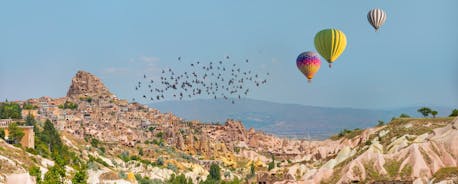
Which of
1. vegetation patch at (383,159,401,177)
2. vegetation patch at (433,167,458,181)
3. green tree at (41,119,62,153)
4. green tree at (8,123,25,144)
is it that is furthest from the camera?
green tree at (41,119,62,153)

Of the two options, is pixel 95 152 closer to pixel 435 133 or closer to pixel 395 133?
pixel 395 133

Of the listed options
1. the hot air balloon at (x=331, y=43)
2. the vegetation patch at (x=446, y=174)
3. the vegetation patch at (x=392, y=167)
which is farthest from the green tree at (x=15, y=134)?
the vegetation patch at (x=446, y=174)

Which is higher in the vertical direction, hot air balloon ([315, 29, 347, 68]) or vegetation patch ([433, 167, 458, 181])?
hot air balloon ([315, 29, 347, 68])

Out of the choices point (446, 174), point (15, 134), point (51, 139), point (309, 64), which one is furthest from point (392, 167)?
point (51, 139)

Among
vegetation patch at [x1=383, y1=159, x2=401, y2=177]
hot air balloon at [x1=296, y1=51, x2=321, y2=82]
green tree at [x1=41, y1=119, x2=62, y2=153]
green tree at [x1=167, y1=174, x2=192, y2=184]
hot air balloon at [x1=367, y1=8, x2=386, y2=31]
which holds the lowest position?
green tree at [x1=167, y1=174, x2=192, y2=184]

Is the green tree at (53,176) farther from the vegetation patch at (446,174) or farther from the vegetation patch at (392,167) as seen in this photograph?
the vegetation patch at (446,174)

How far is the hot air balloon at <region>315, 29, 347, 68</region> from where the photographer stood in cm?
12569

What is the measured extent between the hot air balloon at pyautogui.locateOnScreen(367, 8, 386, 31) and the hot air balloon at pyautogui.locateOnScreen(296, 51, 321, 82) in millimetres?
11282

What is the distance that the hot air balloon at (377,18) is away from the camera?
131 meters

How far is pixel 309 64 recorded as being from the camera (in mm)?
131625

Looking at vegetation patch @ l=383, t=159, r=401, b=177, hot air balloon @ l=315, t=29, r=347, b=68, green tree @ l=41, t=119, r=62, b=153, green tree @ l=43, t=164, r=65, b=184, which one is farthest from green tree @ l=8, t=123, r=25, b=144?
vegetation patch @ l=383, t=159, r=401, b=177

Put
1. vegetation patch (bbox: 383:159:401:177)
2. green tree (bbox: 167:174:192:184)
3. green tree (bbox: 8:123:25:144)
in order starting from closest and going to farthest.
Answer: vegetation patch (bbox: 383:159:401:177)
green tree (bbox: 8:123:25:144)
green tree (bbox: 167:174:192:184)

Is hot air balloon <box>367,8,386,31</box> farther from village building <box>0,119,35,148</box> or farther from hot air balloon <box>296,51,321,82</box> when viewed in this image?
village building <box>0,119,35,148</box>

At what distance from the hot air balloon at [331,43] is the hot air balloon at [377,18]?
7027 millimetres
